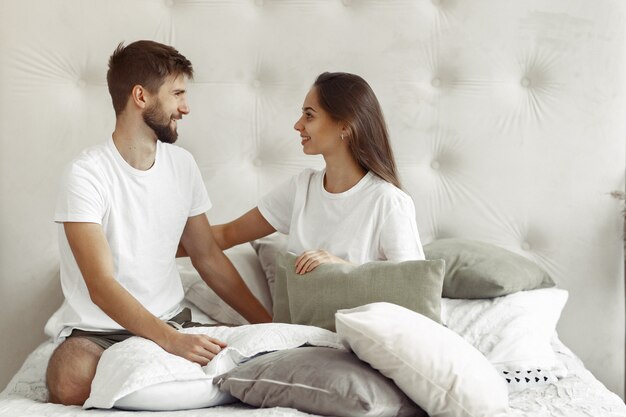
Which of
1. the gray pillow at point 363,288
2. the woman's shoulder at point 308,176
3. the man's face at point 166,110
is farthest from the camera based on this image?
the woman's shoulder at point 308,176

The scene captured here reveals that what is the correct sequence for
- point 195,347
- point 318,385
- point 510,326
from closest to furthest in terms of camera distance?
point 318,385
point 195,347
point 510,326

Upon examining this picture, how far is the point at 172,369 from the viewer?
4.72ft

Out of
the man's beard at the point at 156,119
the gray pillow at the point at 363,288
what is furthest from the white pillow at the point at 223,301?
the man's beard at the point at 156,119

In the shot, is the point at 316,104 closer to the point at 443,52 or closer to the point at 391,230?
the point at 391,230

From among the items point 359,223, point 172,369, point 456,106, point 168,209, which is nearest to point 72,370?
point 172,369

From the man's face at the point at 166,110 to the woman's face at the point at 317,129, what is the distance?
0.93 feet

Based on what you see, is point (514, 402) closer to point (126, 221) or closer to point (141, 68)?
point (126, 221)

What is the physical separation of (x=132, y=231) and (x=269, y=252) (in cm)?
38

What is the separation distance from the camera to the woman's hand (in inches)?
68.1

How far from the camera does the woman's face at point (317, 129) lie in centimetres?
190

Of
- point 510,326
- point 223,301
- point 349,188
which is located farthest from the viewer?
point 223,301

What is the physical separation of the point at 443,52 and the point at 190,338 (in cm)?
112

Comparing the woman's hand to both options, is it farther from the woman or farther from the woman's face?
the woman's face

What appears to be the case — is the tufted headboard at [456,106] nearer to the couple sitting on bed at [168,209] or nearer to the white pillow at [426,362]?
the couple sitting on bed at [168,209]
